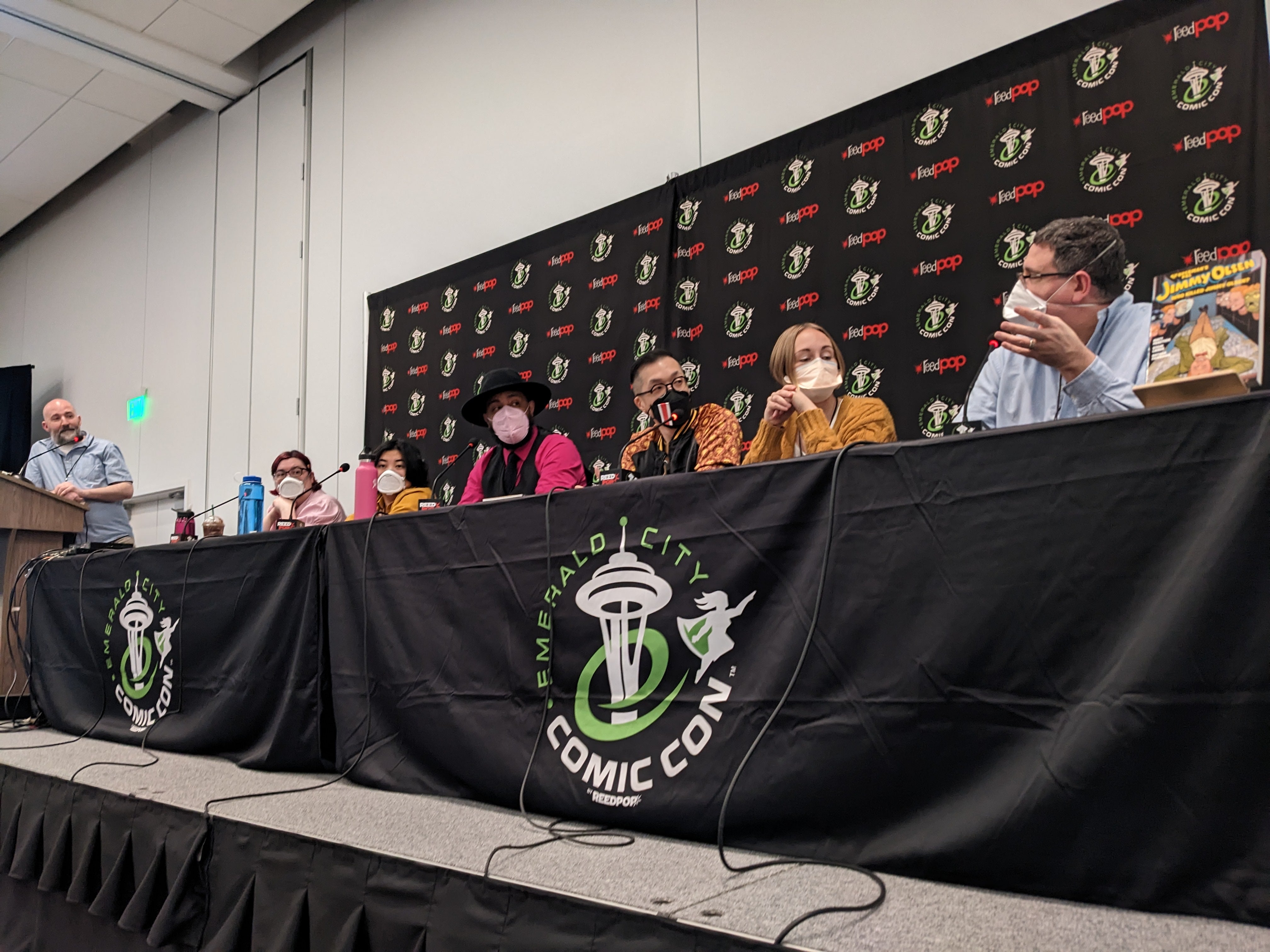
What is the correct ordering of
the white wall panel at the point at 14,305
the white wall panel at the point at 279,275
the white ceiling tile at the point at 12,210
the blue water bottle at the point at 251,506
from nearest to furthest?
the blue water bottle at the point at 251,506
the white wall panel at the point at 279,275
the white ceiling tile at the point at 12,210
the white wall panel at the point at 14,305

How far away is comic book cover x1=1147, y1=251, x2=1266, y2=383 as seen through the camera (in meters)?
1.10

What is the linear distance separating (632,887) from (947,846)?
42 centimetres

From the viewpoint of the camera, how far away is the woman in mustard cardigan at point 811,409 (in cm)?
189

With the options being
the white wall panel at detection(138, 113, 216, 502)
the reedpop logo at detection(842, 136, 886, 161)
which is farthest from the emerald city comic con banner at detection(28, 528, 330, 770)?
the white wall panel at detection(138, 113, 216, 502)

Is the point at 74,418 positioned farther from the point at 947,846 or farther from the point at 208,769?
the point at 947,846

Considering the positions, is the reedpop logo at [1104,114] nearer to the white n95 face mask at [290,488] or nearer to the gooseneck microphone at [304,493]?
the gooseneck microphone at [304,493]

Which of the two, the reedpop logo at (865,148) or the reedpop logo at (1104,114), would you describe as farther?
the reedpop logo at (865,148)

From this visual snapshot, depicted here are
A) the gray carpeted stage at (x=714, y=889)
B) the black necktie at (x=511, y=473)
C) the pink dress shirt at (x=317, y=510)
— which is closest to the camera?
the gray carpeted stage at (x=714, y=889)

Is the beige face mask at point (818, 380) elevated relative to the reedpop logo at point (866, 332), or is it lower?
lower

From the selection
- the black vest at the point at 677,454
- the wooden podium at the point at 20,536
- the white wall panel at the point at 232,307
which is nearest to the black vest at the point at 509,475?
the black vest at the point at 677,454

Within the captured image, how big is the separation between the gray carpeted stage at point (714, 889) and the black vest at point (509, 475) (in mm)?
1062

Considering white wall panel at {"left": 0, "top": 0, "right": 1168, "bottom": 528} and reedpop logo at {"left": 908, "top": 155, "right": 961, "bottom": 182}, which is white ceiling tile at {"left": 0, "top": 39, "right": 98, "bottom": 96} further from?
reedpop logo at {"left": 908, "top": 155, "right": 961, "bottom": 182}

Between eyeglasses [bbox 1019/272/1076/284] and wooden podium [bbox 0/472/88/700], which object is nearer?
eyeglasses [bbox 1019/272/1076/284]

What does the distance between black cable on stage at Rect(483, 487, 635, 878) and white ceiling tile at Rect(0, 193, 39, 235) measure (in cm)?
740
